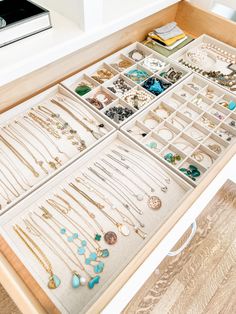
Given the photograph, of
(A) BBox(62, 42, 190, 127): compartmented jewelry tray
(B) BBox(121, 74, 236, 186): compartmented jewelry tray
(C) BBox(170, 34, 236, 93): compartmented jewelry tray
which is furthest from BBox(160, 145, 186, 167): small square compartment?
(C) BBox(170, 34, 236, 93): compartmented jewelry tray

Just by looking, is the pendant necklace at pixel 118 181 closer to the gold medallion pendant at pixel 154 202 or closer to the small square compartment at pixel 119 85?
the gold medallion pendant at pixel 154 202

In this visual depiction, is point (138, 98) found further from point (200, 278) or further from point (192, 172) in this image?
point (200, 278)

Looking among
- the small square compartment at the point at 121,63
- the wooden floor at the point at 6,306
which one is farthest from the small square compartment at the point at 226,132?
the wooden floor at the point at 6,306

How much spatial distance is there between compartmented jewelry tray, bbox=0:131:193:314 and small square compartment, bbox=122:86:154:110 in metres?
0.22

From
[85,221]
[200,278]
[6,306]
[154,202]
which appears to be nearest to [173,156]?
[154,202]

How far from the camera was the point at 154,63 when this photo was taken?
148cm

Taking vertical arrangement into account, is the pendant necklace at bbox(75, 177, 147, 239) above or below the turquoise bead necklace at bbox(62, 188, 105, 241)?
above

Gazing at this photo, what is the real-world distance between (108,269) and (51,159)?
0.49 metres

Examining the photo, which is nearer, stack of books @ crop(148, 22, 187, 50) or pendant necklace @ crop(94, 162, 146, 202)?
pendant necklace @ crop(94, 162, 146, 202)

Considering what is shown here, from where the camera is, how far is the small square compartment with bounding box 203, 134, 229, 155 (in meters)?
1.20

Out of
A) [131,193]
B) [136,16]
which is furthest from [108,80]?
[131,193]

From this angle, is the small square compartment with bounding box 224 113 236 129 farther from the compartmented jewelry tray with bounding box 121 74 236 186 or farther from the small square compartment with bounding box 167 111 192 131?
the small square compartment with bounding box 167 111 192 131

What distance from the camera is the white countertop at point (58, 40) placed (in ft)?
3.06

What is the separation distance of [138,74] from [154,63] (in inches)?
4.7
